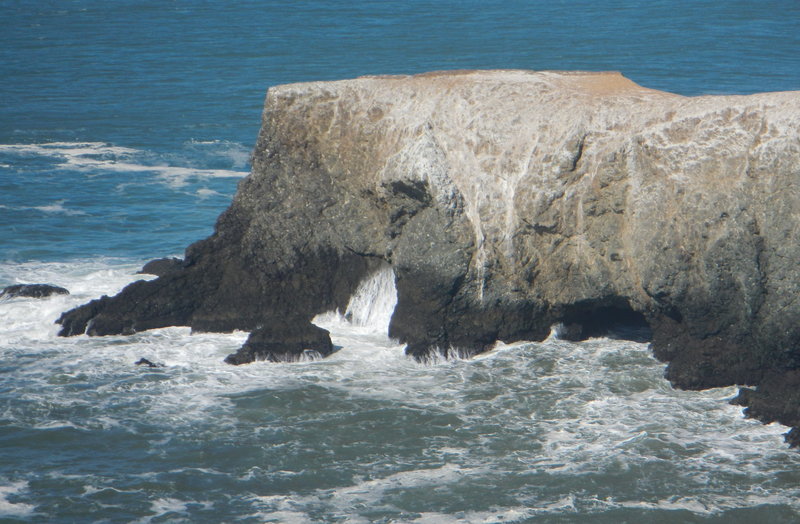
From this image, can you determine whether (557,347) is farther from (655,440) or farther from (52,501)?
(52,501)

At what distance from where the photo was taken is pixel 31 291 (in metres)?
29.5

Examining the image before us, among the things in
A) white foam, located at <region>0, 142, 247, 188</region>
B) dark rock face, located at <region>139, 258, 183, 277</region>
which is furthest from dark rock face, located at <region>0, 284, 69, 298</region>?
white foam, located at <region>0, 142, 247, 188</region>

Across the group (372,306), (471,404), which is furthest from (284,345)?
(471,404)

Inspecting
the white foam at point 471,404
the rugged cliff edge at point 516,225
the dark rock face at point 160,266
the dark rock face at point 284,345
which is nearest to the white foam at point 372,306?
the white foam at point 471,404

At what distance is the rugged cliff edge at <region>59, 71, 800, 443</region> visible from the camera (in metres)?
22.6

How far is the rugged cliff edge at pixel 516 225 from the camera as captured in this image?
22.6 m

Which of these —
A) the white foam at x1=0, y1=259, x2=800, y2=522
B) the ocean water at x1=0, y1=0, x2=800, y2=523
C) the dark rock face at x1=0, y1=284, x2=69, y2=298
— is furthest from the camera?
the dark rock face at x1=0, y1=284, x2=69, y2=298

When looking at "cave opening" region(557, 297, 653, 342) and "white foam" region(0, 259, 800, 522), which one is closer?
"white foam" region(0, 259, 800, 522)

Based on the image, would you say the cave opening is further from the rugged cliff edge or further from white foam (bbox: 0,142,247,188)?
white foam (bbox: 0,142,247,188)

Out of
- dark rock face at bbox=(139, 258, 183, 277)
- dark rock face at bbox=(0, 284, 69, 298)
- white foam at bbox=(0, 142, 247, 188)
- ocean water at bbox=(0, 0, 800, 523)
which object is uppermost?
white foam at bbox=(0, 142, 247, 188)

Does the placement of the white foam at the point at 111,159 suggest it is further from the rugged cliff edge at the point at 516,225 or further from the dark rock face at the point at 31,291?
the rugged cliff edge at the point at 516,225

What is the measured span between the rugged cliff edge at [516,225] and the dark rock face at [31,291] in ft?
8.87

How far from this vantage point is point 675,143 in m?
23.8

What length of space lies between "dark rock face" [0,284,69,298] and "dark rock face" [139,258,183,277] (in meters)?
2.49
